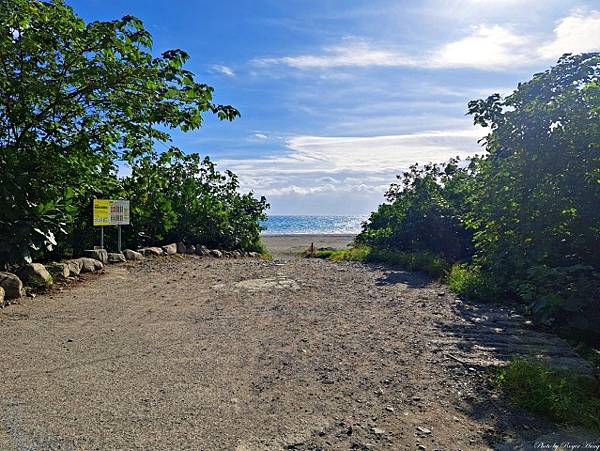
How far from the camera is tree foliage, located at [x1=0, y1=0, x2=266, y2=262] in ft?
23.1

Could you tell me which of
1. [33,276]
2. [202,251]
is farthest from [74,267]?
[202,251]

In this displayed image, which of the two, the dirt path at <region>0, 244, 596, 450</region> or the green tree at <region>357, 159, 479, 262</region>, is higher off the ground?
the green tree at <region>357, 159, 479, 262</region>

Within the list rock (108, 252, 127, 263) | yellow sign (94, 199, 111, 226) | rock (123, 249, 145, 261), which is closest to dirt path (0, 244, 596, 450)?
yellow sign (94, 199, 111, 226)

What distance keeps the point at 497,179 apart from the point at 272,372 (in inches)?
163

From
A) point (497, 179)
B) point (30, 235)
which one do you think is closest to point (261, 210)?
point (30, 235)

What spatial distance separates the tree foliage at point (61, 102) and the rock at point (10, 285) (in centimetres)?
61

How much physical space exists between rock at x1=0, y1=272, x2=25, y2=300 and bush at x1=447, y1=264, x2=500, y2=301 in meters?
6.71

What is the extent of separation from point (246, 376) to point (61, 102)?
6096 mm

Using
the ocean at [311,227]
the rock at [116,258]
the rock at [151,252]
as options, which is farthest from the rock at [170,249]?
the ocean at [311,227]

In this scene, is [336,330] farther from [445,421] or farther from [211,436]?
[211,436]

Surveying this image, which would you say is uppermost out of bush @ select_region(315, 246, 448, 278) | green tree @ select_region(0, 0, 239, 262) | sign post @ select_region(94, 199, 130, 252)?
green tree @ select_region(0, 0, 239, 262)

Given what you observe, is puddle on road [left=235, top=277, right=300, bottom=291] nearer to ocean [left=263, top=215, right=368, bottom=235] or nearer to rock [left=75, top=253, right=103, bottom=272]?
rock [left=75, top=253, right=103, bottom=272]

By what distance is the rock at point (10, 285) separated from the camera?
639 centimetres

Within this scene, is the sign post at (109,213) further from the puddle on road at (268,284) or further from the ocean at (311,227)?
the ocean at (311,227)
